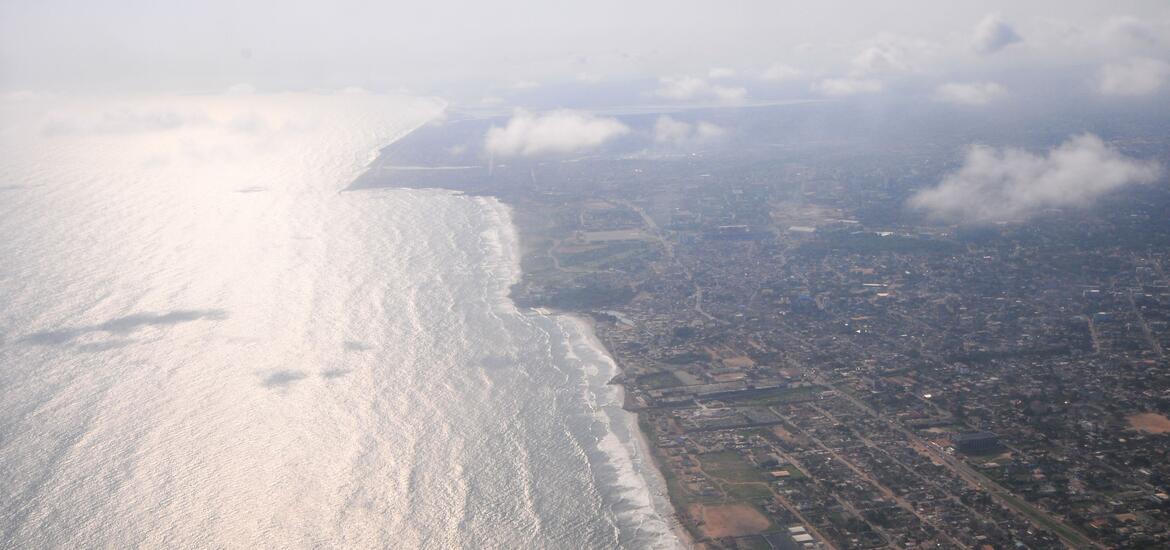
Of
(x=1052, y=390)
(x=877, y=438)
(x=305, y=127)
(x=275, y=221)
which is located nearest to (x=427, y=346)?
(x=877, y=438)

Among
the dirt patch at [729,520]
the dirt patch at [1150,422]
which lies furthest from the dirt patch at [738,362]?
the dirt patch at [1150,422]

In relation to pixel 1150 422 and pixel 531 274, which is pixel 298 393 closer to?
pixel 531 274

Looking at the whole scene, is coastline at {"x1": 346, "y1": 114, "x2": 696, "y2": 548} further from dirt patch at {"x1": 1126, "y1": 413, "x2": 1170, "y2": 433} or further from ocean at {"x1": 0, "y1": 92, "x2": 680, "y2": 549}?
dirt patch at {"x1": 1126, "y1": 413, "x2": 1170, "y2": 433}

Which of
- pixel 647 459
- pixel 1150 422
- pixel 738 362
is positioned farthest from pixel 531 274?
pixel 1150 422

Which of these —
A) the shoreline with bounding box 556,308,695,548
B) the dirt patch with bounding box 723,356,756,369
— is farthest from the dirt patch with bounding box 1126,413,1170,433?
the shoreline with bounding box 556,308,695,548

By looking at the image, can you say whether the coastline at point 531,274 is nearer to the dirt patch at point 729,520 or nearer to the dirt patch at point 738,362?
the dirt patch at point 729,520

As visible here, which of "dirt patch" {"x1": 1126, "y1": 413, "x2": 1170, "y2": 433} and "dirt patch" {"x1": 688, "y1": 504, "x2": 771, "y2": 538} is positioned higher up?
"dirt patch" {"x1": 1126, "y1": 413, "x2": 1170, "y2": 433}
